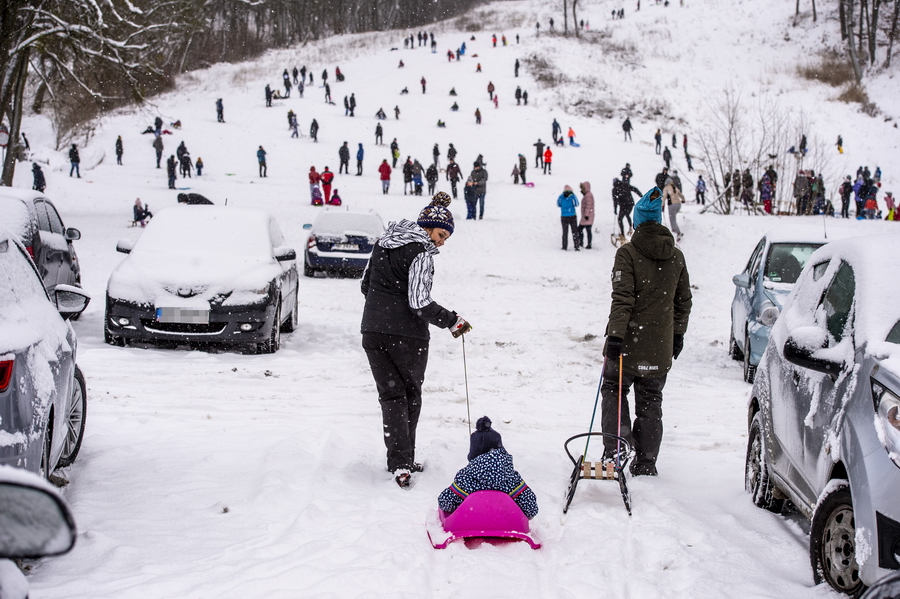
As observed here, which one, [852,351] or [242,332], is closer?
[852,351]

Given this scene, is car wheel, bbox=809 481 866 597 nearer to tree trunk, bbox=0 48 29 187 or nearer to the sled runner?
the sled runner

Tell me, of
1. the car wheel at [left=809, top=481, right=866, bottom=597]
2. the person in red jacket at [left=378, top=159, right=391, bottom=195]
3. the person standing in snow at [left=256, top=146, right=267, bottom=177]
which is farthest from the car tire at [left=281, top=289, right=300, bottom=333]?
the person standing in snow at [left=256, top=146, right=267, bottom=177]

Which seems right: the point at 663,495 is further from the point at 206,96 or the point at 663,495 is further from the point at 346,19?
the point at 346,19

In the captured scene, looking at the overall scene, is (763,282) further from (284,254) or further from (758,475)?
(284,254)

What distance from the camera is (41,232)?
9734 millimetres

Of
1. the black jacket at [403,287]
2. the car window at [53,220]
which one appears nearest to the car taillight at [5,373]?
the black jacket at [403,287]

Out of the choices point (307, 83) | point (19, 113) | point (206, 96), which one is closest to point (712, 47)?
point (307, 83)

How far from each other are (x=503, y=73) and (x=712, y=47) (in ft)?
62.8

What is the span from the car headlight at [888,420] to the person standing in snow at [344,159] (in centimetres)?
3390

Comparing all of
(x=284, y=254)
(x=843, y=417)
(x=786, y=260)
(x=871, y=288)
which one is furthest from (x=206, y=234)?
(x=843, y=417)

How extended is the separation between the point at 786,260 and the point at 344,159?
2867cm

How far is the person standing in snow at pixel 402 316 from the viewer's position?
487 centimetres

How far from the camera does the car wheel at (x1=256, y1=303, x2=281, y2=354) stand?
9.20 metres

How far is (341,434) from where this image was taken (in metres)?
6.13
